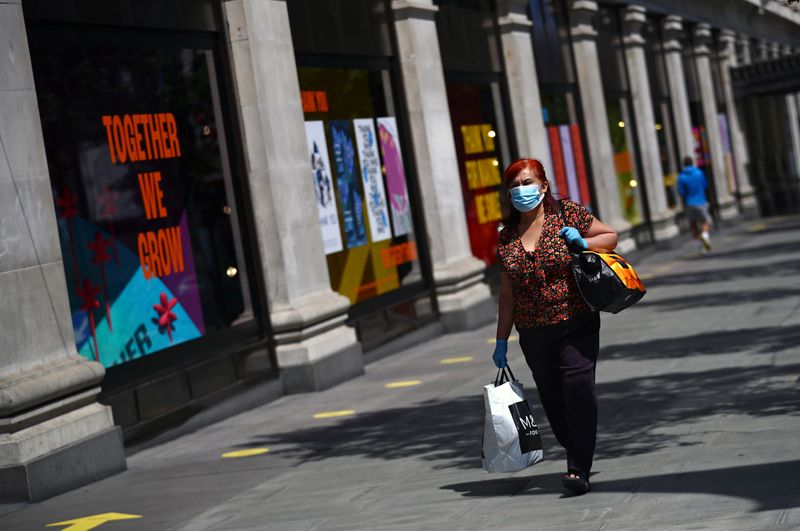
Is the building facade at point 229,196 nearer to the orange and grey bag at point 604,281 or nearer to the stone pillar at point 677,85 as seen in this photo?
the orange and grey bag at point 604,281

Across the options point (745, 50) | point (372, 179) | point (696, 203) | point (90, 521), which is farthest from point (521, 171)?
point (745, 50)

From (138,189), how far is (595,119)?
15.8 meters

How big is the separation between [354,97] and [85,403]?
7.16m

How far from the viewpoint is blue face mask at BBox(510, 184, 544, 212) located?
7.21 metres

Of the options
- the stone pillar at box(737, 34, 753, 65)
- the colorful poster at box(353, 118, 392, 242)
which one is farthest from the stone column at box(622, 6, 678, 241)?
the stone pillar at box(737, 34, 753, 65)

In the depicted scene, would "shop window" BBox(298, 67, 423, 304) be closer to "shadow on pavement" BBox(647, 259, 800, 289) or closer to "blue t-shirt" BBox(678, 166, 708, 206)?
"shadow on pavement" BBox(647, 259, 800, 289)

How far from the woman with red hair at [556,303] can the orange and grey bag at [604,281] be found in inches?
3.7

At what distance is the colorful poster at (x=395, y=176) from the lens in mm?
16922

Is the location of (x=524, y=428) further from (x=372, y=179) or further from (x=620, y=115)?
(x=620, y=115)

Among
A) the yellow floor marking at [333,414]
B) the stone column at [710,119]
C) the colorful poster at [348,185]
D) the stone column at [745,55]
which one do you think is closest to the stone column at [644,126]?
the stone column at [710,119]

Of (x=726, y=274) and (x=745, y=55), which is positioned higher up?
(x=745, y=55)

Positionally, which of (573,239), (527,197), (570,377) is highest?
(527,197)

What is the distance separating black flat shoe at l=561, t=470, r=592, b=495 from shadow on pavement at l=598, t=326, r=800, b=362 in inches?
204

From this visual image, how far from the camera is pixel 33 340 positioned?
9508mm
